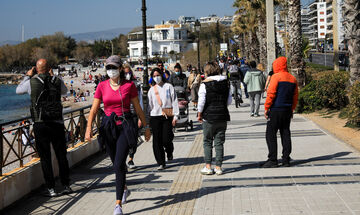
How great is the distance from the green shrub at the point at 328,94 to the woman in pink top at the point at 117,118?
9.61m

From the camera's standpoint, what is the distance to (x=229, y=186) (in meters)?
6.66

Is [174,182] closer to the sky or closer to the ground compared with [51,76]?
closer to the ground

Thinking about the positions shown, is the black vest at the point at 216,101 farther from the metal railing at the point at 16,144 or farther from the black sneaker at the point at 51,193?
the metal railing at the point at 16,144

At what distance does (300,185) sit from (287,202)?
86 cm

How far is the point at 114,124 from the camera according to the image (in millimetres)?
5734

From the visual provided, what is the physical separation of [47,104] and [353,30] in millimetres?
9578

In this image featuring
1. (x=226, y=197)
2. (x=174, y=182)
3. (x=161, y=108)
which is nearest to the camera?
(x=226, y=197)

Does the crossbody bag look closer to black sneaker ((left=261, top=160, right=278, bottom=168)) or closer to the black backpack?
black sneaker ((left=261, top=160, right=278, bottom=168))

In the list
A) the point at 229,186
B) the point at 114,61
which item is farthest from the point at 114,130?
the point at 229,186

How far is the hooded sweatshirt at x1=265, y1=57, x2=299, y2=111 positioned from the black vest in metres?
0.85

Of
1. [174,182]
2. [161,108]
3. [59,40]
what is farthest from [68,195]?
→ [59,40]

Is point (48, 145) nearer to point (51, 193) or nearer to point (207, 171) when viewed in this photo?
point (51, 193)

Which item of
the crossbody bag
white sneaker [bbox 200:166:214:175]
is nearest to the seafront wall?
the crossbody bag

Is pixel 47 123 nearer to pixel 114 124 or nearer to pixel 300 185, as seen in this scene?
pixel 114 124
